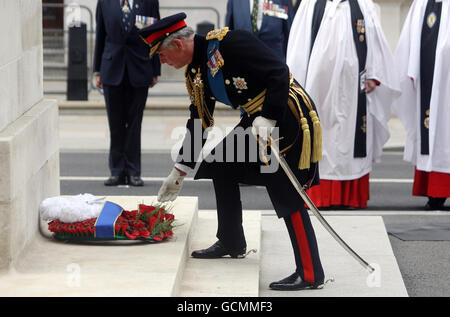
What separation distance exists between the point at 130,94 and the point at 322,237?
3008 millimetres

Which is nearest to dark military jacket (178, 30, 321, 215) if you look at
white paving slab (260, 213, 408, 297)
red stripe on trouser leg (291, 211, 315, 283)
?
red stripe on trouser leg (291, 211, 315, 283)

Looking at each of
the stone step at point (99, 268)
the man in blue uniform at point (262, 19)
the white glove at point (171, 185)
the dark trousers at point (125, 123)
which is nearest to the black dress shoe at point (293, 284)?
the stone step at point (99, 268)


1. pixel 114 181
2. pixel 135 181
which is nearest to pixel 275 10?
pixel 135 181

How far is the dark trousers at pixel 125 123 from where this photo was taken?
9.23 metres

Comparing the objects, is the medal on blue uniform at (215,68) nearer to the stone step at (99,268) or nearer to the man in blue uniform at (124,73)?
the stone step at (99,268)

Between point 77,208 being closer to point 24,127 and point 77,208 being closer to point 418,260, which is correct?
point 24,127

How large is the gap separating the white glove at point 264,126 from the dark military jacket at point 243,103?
26mm

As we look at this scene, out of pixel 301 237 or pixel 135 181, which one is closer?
pixel 301 237

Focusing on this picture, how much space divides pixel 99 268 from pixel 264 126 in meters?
1.11

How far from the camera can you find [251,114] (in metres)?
5.52

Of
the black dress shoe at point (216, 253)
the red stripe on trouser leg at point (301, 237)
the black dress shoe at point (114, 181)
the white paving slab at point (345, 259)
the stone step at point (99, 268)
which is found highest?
the red stripe on trouser leg at point (301, 237)

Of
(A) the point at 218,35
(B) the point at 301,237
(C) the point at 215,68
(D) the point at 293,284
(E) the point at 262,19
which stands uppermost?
(A) the point at 218,35

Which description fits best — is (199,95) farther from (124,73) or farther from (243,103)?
(124,73)
